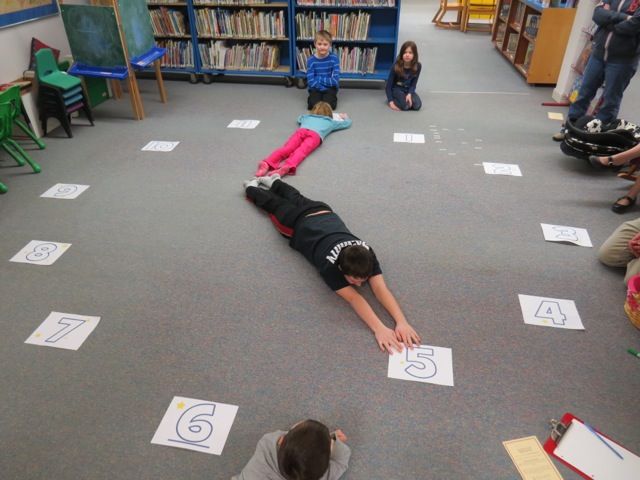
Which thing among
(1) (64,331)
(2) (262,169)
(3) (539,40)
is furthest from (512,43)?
(1) (64,331)

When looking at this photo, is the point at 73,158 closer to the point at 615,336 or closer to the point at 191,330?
the point at 191,330

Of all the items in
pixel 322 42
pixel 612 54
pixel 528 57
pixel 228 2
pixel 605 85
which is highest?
pixel 228 2

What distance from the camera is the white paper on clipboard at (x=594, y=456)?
1420 mm

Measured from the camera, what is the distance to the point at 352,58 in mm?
4809

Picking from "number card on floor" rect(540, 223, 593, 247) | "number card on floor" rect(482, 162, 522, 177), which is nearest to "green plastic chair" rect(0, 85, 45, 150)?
"number card on floor" rect(482, 162, 522, 177)

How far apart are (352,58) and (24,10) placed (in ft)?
9.81

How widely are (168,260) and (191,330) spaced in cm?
54

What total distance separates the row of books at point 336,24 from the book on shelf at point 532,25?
5.99ft

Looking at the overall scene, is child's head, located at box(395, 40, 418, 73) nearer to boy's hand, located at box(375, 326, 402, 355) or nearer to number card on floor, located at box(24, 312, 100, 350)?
boy's hand, located at box(375, 326, 402, 355)

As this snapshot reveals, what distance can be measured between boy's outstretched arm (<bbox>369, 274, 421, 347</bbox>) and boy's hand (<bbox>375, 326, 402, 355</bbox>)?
28 millimetres

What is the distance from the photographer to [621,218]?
266cm

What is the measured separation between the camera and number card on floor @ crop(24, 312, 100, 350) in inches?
74.0

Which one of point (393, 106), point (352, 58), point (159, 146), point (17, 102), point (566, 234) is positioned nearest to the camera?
point (566, 234)

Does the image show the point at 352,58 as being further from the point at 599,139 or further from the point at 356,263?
the point at 356,263
